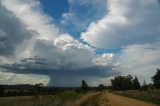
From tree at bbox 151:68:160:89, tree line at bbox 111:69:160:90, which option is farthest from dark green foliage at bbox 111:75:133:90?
tree at bbox 151:68:160:89

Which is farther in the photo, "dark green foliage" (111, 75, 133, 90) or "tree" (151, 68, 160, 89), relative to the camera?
"dark green foliage" (111, 75, 133, 90)

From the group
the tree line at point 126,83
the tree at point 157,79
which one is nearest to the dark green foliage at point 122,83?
the tree line at point 126,83

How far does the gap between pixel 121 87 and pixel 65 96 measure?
461ft

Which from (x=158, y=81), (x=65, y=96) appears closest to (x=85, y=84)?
(x=158, y=81)

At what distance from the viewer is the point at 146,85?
12275 centimetres

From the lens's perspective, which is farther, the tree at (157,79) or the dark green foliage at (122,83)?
the dark green foliage at (122,83)

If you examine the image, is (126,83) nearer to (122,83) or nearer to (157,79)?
(122,83)

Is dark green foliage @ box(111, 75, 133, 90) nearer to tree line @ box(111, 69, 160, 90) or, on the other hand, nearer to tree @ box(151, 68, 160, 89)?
tree line @ box(111, 69, 160, 90)

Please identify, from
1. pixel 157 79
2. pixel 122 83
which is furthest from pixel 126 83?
pixel 157 79

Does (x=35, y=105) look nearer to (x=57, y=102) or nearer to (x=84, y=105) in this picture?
(x=57, y=102)

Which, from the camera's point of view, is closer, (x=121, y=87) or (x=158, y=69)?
(x=158, y=69)

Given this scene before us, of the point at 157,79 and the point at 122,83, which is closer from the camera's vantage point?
the point at 157,79

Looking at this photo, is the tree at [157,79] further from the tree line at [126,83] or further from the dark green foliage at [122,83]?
the dark green foliage at [122,83]

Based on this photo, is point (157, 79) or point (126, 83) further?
point (126, 83)
